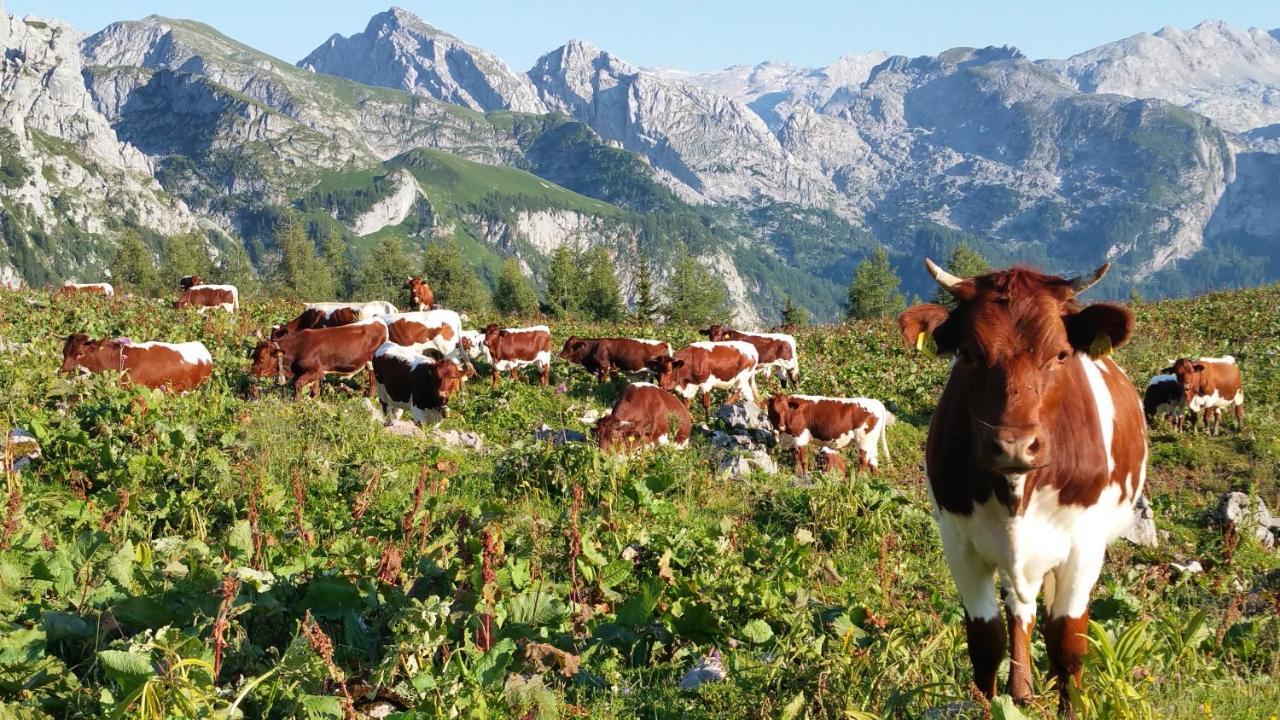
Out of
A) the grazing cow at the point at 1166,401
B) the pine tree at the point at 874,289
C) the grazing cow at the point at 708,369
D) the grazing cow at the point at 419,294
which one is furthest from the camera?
the pine tree at the point at 874,289

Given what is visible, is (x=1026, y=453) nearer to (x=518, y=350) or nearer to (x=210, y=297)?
(x=518, y=350)

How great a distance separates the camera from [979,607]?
15.6 ft

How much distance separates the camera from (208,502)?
24.9ft

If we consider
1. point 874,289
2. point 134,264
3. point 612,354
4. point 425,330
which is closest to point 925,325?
point 612,354

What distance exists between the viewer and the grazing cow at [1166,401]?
20.5m

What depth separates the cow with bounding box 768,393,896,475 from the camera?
58.6 ft

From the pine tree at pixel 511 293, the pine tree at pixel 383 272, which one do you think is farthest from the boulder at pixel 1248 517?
the pine tree at pixel 383 272

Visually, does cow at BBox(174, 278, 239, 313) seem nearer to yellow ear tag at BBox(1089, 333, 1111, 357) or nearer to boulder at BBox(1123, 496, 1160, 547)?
boulder at BBox(1123, 496, 1160, 547)

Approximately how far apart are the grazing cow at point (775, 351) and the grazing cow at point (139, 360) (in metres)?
14.3

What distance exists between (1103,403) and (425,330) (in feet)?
64.3

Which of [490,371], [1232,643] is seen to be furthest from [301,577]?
[490,371]

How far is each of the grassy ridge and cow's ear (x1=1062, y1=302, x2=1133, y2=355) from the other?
150cm

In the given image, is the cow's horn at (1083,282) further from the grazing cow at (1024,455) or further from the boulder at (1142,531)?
the boulder at (1142,531)

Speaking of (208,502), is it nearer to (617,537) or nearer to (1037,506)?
(617,537)
